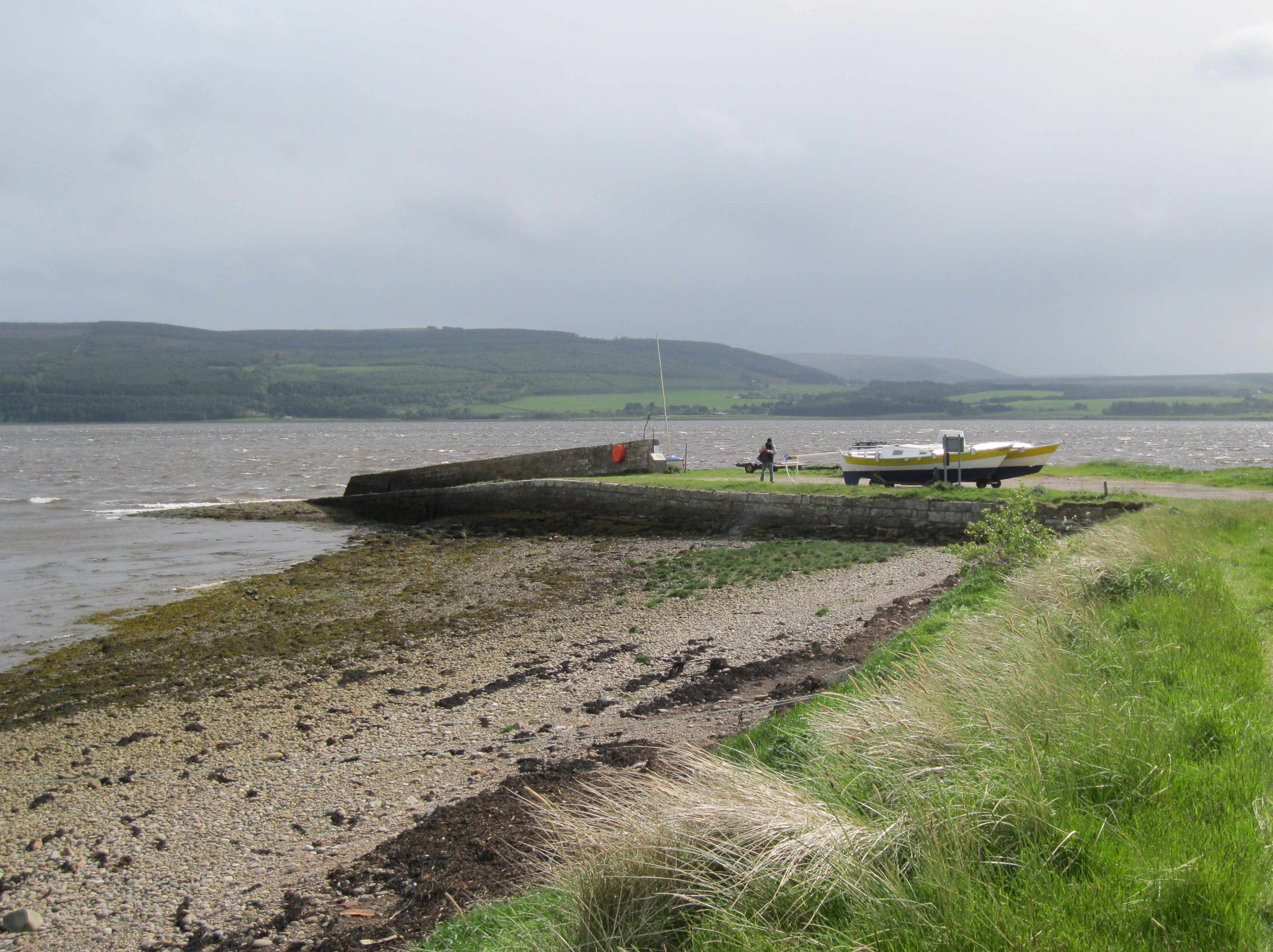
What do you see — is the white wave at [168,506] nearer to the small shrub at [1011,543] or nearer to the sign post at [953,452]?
the sign post at [953,452]

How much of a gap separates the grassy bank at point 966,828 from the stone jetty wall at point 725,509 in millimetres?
11875

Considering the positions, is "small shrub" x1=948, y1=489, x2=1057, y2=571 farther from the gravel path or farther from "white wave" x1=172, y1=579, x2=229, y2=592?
"white wave" x1=172, y1=579, x2=229, y2=592

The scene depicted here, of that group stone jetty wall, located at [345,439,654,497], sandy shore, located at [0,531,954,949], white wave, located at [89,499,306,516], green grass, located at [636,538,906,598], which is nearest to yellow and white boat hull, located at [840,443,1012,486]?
green grass, located at [636,538,906,598]

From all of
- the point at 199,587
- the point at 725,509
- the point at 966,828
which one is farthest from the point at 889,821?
the point at 725,509

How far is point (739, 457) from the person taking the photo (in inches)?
2181

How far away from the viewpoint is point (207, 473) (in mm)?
48688

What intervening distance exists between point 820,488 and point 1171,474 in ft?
32.7

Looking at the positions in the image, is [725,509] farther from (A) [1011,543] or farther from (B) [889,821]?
(B) [889,821]

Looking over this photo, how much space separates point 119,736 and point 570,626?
535 cm

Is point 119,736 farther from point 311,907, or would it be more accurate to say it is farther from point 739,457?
point 739,457

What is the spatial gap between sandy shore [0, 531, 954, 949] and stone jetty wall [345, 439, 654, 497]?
10.3 metres

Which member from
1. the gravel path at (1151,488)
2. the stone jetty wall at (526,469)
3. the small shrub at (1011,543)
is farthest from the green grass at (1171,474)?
the small shrub at (1011,543)

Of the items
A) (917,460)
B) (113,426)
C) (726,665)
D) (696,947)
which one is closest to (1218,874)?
(696,947)

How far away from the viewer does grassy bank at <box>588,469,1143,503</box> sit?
672 inches
